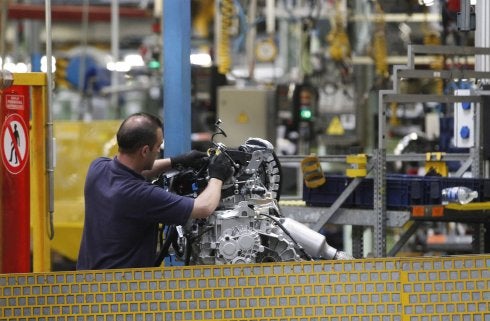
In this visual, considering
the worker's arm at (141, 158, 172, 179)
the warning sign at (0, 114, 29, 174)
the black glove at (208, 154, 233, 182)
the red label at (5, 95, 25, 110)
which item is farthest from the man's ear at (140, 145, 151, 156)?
the red label at (5, 95, 25, 110)

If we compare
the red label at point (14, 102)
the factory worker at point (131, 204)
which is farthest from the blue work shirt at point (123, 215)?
the red label at point (14, 102)

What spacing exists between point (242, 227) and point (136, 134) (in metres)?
0.82

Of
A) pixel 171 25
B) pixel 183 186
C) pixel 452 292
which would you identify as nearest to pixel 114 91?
pixel 171 25

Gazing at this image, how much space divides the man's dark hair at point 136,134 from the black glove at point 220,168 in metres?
0.34

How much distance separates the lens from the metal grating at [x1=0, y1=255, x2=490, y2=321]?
528 centimetres

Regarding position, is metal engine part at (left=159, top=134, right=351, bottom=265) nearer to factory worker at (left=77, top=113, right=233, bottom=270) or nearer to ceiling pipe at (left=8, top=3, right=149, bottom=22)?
factory worker at (left=77, top=113, right=233, bottom=270)

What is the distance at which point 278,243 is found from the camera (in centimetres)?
636

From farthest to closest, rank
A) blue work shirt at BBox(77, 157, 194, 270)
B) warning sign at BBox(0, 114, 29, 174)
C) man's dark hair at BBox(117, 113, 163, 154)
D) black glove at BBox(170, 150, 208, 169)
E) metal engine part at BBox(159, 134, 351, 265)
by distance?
warning sign at BBox(0, 114, 29, 174) < black glove at BBox(170, 150, 208, 169) < metal engine part at BBox(159, 134, 351, 265) < man's dark hair at BBox(117, 113, 163, 154) < blue work shirt at BBox(77, 157, 194, 270)

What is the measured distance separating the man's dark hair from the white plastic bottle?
3226 mm

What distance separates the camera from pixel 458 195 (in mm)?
8500

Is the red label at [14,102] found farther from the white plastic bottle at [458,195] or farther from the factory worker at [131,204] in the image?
the white plastic bottle at [458,195]

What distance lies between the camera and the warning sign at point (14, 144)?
6794 millimetres

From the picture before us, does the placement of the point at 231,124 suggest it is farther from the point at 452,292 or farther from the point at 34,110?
the point at 452,292

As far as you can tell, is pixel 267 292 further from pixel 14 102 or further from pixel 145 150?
pixel 14 102
